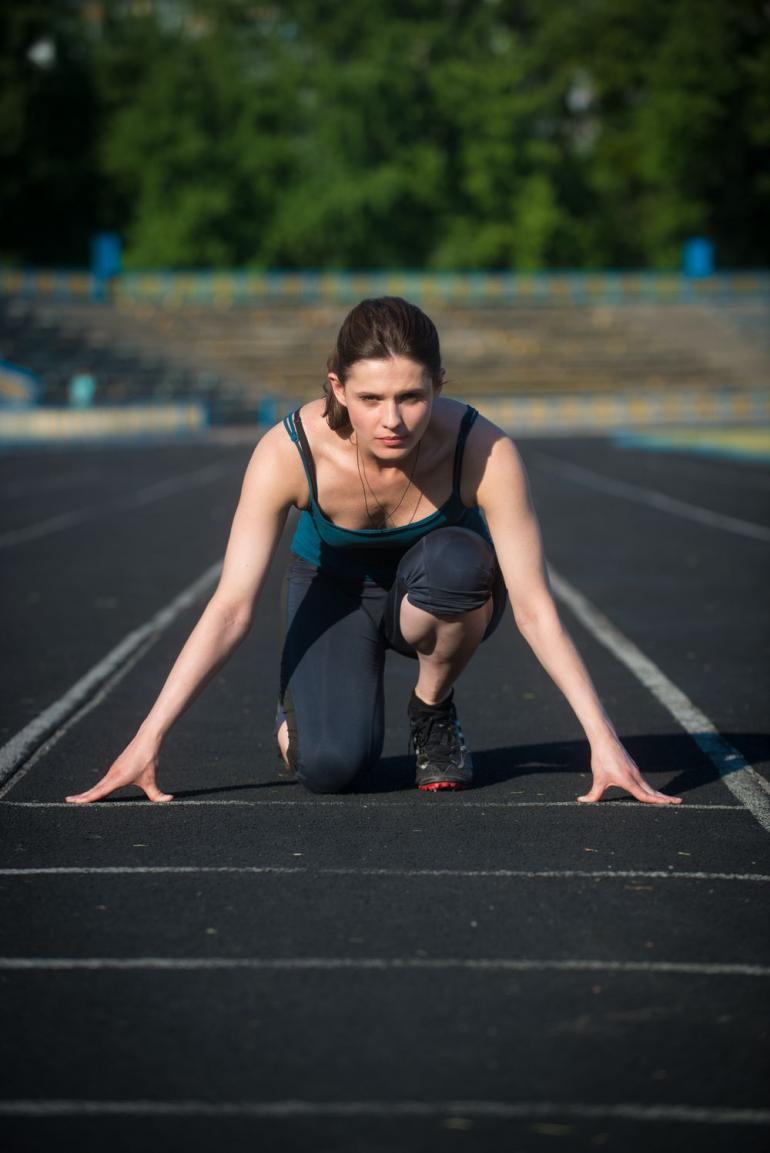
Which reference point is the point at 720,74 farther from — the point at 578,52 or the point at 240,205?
the point at 240,205

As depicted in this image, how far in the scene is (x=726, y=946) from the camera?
4.26 meters

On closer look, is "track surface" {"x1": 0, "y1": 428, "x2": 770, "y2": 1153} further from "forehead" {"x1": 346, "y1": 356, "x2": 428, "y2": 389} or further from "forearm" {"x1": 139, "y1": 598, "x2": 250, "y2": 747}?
"forehead" {"x1": 346, "y1": 356, "x2": 428, "y2": 389}

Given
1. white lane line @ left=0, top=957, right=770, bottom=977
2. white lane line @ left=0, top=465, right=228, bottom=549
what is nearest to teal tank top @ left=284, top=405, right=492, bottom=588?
white lane line @ left=0, top=957, right=770, bottom=977

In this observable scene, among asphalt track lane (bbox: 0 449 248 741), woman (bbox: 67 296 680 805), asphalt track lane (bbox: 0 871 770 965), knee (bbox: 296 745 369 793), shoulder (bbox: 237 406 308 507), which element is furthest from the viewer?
asphalt track lane (bbox: 0 449 248 741)

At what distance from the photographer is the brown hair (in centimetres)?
510

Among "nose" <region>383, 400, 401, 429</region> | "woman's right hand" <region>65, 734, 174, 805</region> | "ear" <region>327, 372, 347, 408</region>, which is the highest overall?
"ear" <region>327, 372, 347, 408</region>

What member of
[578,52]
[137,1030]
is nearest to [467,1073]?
[137,1030]

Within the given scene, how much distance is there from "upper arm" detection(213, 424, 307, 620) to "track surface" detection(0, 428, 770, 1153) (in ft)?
2.42

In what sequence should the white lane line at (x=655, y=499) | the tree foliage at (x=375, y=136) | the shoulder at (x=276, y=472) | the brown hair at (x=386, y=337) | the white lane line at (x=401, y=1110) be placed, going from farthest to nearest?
the tree foliage at (x=375, y=136) < the white lane line at (x=655, y=499) < the shoulder at (x=276, y=472) < the brown hair at (x=386, y=337) < the white lane line at (x=401, y=1110)

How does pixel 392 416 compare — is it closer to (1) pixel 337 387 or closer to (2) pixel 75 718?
(1) pixel 337 387

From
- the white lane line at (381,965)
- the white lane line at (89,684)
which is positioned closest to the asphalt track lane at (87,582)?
the white lane line at (89,684)

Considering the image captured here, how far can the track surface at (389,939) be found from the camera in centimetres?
329

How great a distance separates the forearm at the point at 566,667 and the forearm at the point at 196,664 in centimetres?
91

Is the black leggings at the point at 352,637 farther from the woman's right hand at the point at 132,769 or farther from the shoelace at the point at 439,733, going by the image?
the woman's right hand at the point at 132,769
